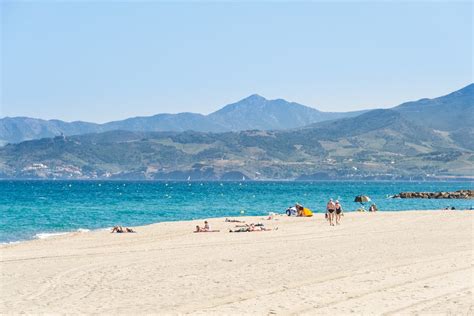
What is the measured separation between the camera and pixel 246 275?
17.8 m

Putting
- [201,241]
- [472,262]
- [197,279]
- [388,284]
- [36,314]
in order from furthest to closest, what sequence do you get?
[201,241]
[472,262]
[197,279]
[388,284]
[36,314]

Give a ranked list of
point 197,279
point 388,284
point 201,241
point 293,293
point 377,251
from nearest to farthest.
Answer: point 293,293 < point 388,284 < point 197,279 < point 377,251 < point 201,241

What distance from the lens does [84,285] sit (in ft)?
54.1

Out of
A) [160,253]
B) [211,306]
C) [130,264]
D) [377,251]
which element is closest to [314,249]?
[377,251]

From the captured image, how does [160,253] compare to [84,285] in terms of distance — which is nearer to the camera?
[84,285]

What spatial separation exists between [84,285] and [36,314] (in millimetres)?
3203

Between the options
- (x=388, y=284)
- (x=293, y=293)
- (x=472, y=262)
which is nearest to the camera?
(x=293, y=293)

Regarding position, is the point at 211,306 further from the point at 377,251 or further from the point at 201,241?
the point at 201,241

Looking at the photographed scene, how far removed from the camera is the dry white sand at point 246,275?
1395cm

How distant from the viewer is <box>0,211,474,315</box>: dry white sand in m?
13.9

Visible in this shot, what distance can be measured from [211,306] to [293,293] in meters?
2.06

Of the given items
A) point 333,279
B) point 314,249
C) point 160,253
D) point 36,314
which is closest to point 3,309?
point 36,314

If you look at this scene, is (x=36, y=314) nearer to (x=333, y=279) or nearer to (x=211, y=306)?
(x=211, y=306)

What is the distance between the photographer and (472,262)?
65.6 ft
